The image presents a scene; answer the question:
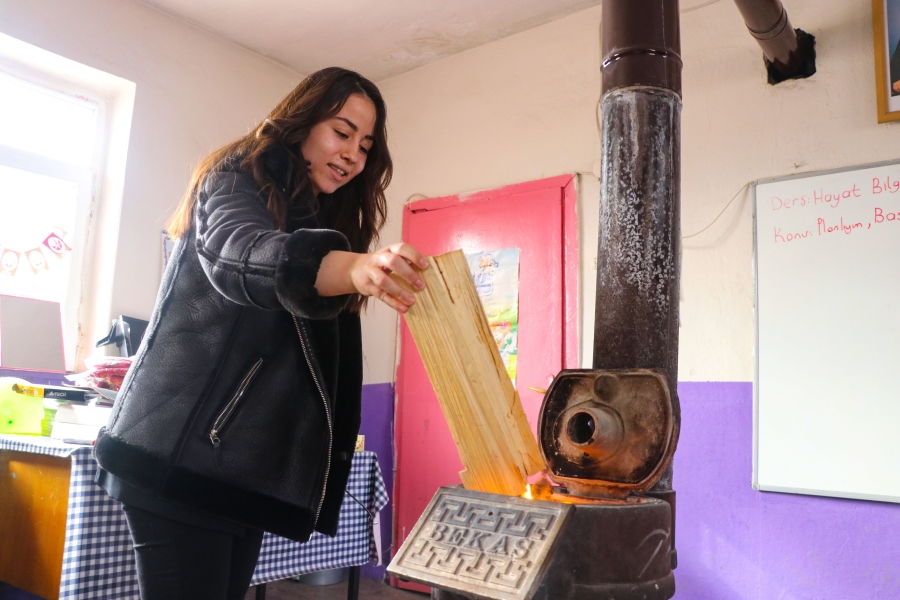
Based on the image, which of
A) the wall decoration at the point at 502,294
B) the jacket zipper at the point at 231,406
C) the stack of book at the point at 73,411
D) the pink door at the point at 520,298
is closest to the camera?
the jacket zipper at the point at 231,406

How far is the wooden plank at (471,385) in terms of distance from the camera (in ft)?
3.28

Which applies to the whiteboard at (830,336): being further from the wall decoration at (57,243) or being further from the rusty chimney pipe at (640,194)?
the wall decoration at (57,243)

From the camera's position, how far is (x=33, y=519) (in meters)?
1.91

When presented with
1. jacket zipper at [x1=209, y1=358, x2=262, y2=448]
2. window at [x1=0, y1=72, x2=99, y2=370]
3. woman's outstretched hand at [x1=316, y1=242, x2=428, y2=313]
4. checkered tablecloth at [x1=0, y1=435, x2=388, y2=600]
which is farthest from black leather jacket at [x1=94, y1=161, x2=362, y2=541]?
window at [x1=0, y1=72, x2=99, y2=370]

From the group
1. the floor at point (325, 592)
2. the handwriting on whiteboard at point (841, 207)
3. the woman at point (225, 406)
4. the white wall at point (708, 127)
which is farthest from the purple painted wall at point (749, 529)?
the woman at point (225, 406)

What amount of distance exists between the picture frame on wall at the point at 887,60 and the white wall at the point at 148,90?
120 inches

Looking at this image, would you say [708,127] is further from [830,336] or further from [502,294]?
[502,294]

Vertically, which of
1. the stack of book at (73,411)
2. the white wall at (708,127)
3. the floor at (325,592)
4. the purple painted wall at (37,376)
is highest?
the white wall at (708,127)

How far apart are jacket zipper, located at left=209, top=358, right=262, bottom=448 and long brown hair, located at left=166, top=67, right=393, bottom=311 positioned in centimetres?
25

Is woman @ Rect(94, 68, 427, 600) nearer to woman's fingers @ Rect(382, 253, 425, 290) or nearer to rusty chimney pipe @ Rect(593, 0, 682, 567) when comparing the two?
woman's fingers @ Rect(382, 253, 425, 290)

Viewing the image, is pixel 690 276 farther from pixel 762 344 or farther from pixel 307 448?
pixel 307 448

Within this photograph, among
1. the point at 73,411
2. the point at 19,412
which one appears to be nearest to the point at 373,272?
the point at 73,411

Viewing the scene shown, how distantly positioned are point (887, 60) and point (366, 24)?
2.36 meters

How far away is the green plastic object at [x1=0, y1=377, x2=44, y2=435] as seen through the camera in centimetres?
232
